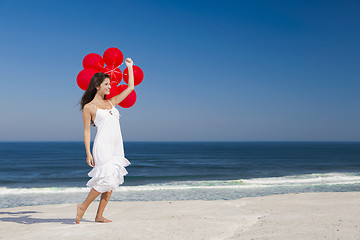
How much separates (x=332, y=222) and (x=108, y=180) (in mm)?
3714

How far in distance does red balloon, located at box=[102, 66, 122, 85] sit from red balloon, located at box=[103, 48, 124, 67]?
0.09m

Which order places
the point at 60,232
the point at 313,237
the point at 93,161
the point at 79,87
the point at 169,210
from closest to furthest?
1. the point at 313,237
2. the point at 60,232
3. the point at 93,161
4. the point at 79,87
5. the point at 169,210

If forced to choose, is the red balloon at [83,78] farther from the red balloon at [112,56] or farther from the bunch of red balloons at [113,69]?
the red balloon at [112,56]

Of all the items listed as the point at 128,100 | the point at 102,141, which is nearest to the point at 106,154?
the point at 102,141

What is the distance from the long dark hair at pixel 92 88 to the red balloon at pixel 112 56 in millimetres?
866

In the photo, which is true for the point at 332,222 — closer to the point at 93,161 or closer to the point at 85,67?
the point at 93,161

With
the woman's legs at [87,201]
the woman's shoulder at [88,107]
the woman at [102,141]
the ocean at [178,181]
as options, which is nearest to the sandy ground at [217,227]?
the woman's legs at [87,201]

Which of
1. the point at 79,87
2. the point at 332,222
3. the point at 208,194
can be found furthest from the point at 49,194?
the point at 332,222

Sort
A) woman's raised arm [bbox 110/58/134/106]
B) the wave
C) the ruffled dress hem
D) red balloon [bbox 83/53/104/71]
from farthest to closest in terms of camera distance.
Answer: the wave → red balloon [bbox 83/53/104/71] → woman's raised arm [bbox 110/58/134/106] → the ruffled dress hem

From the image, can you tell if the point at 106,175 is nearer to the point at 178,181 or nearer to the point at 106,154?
the point at 106,154

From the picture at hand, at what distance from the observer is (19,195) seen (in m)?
14.0

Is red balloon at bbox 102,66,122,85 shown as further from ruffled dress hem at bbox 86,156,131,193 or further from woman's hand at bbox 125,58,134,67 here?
ruffled dress hem at bbox 86,156,131,193

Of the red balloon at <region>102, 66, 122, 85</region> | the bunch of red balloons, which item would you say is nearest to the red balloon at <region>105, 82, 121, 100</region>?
the bunch of red balloons

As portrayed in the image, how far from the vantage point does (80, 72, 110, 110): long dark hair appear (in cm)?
501
